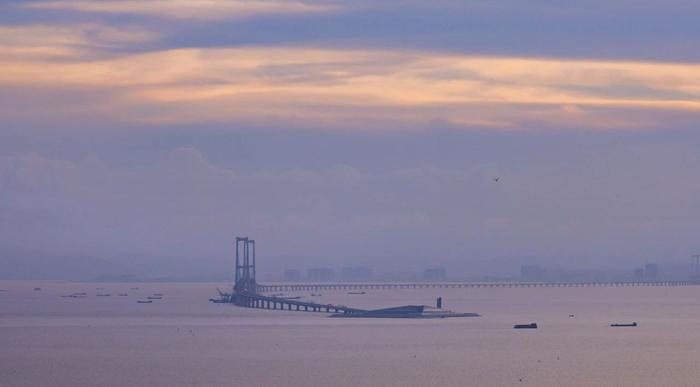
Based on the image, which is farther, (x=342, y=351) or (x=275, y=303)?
(x=275, y=303)

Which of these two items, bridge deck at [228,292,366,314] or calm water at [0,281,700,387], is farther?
bridge deck at [228,292,366,314]

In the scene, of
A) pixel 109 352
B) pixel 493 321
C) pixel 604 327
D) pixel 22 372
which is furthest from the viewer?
pixel 493 321

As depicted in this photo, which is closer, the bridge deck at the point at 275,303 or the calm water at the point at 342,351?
the calm water at the point at 342,351

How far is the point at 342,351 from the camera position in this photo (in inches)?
3880

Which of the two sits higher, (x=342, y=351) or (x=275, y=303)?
(x=275, y=303)

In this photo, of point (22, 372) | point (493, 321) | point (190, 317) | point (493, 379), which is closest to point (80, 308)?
point (190, 317)

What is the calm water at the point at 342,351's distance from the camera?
266ft

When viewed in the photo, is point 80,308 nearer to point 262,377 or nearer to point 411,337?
point 411,337

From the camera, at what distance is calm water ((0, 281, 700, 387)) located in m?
Result: 81.1

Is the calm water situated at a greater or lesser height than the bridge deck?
lesser

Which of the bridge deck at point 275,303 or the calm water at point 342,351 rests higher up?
the bridge deck at point 275,303

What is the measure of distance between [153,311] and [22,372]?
8614cm

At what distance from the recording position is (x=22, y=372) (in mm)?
86500

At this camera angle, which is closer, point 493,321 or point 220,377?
point 220,377
